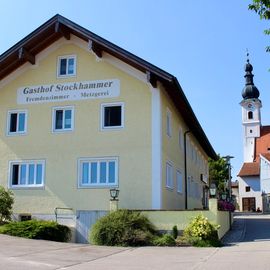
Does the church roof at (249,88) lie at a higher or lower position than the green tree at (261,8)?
higher

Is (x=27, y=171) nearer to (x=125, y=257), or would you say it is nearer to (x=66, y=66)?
(x=66, y=66)

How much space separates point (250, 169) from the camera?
267 feet

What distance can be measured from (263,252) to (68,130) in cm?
1133

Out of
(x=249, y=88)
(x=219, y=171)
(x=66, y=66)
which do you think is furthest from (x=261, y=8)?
(x=249, y=88)

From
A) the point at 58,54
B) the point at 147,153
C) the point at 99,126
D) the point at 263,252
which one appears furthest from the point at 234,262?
the point at 58,54

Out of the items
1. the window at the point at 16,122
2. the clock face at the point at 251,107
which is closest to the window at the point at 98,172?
the window at the point at 16,122

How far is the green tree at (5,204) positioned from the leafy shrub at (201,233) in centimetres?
838

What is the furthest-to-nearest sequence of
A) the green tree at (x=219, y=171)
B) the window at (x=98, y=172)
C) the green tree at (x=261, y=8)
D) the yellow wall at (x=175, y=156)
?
the green tree at (x=219, y=171), the yellow wall at (x=175, y=156), the window at (x=98, y=172), the green tree at (x=261, y=8)

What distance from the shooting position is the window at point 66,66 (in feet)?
77.6

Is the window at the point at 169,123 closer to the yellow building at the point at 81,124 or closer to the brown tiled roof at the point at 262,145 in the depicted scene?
the yellow building at the point at 81,124

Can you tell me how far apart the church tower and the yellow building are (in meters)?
75.2

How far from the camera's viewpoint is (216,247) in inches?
690

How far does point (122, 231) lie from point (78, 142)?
20.2 feet

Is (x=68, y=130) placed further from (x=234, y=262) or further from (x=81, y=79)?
(x=234, y=262)
